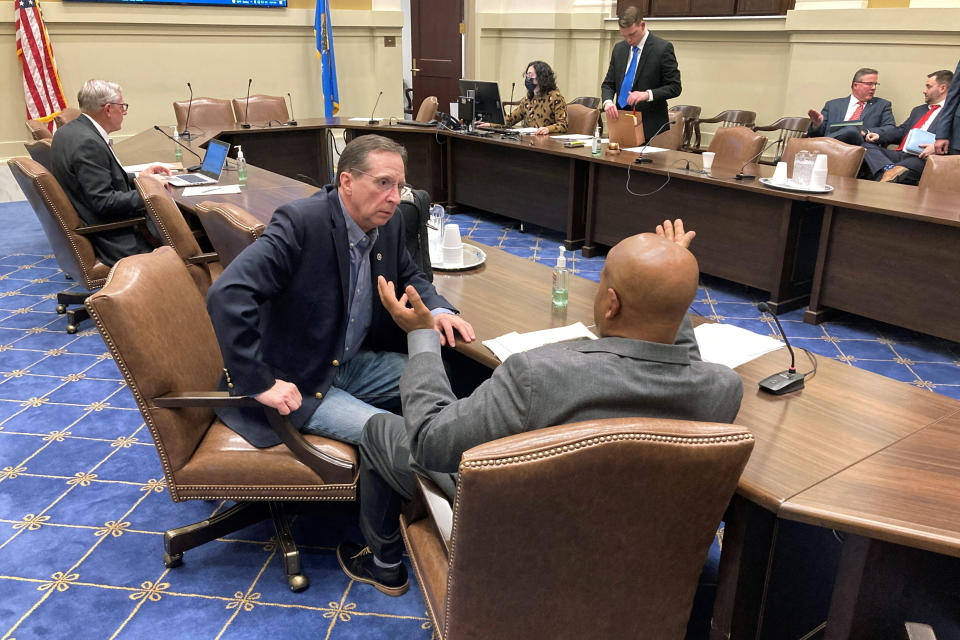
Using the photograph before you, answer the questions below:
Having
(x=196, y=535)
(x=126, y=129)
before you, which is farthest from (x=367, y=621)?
(x=126, y=129)

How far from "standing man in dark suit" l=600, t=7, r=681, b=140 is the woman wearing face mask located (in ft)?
1.60

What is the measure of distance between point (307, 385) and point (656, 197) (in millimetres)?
3200

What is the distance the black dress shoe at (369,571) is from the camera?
201cm

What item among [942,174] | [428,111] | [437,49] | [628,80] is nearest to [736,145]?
[628,80]

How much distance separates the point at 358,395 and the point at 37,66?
21.0ft

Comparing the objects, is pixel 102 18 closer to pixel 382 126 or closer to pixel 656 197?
pixel 382 126

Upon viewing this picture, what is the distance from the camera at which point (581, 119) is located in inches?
244

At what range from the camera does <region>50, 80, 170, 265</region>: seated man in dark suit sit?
354cm

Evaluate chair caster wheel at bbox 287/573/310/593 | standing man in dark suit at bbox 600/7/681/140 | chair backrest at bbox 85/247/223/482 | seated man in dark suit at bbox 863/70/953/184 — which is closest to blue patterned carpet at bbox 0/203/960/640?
chair caster wheel at bbox 287/573/310/593

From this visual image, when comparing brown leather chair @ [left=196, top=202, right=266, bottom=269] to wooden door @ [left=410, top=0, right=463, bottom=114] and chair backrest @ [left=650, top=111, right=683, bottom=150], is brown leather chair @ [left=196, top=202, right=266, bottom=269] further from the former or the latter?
wooden door @ [left=410, top=0, right=463, bottom=114]

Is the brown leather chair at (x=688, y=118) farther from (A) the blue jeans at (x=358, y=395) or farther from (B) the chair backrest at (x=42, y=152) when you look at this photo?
(A) the blue jeans at (x=358, y=395)

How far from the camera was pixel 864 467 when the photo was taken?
1.35 m

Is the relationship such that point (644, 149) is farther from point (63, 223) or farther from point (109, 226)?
point (63, 223)

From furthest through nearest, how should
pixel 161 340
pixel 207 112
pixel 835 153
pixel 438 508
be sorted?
pixel 207 112
pixel 835 153
pixel 161 340
pixel 438 508
